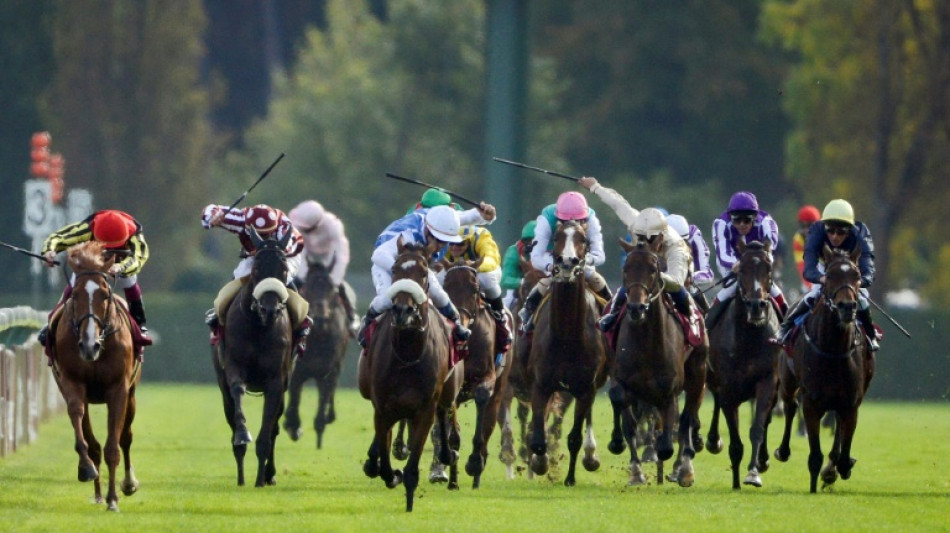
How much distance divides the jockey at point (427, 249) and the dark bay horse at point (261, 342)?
1481 millimetres

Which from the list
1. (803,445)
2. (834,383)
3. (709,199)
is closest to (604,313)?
(834,383)

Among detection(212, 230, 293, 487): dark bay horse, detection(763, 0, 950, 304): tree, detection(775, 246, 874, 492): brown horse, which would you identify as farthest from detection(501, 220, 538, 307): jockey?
detection(763, 0, 950, 304): tree

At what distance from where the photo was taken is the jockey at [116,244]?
15.5 metres

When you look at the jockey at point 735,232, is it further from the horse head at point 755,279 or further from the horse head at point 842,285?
the horse head at point 842,285

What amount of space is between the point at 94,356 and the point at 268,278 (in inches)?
105

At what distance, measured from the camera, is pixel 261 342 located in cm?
1739

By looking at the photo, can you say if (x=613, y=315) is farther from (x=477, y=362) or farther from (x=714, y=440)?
(x=714, y=440)

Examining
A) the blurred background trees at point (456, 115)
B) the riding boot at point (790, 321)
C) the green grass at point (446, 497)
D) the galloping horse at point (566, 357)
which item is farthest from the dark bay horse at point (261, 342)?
the blurred background trees at point (456, 115)

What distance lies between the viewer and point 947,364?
3497 centimetres

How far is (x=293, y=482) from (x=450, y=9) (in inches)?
1366

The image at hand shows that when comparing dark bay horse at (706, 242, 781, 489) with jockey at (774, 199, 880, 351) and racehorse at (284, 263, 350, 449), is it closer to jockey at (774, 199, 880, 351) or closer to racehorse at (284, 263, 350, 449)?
jockey at (774, 199, 880, 351)

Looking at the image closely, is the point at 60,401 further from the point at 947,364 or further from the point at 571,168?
the point at 571,168

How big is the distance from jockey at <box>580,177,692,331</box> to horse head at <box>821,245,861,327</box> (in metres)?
1.42

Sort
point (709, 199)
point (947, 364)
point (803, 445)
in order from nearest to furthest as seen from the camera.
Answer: point (803, 445), point (947, 364), point (709, 199)
